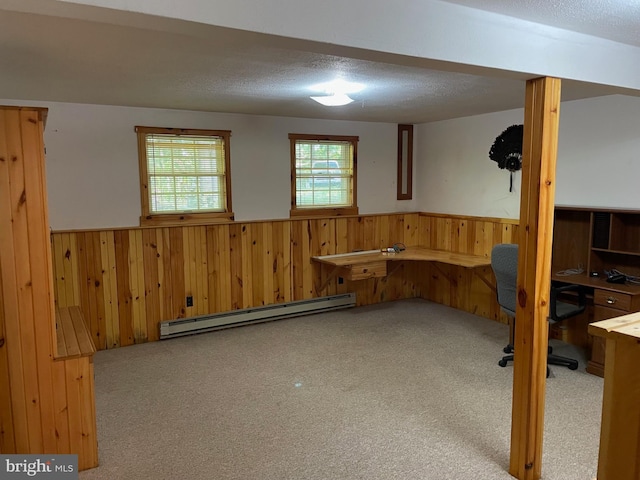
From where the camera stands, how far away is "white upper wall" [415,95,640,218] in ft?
13.2

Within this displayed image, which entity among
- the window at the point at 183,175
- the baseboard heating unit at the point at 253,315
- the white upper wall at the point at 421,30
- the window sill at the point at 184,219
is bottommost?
the baseboard heating unit at the point at 253,315

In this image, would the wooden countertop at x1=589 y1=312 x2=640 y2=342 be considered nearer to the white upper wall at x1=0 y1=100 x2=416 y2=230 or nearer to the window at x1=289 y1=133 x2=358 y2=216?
the white upper wall at x1=0 y1=100 x2=416 y2=230

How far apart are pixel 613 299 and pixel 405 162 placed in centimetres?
308

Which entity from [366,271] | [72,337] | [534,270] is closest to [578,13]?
[534,270]

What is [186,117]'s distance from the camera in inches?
186

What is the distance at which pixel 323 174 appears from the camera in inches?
221

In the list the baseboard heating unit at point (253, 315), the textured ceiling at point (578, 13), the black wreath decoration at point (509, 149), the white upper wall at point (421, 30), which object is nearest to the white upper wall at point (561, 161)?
the black wreath decoration at point (509, 149)

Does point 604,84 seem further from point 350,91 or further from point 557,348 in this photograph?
point 557,348

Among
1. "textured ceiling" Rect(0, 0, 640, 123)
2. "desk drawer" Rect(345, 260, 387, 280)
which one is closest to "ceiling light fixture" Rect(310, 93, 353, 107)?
"textured ceiling" Rect(0, 0, 640, 123)

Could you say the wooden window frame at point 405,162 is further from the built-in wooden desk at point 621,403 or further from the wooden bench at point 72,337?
the built-in wooden desk at point 621,403

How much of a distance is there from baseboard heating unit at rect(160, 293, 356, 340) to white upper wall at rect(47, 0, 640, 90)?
3663 millimetres

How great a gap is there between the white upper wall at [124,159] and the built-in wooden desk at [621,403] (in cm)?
413

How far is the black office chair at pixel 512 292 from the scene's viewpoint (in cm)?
374

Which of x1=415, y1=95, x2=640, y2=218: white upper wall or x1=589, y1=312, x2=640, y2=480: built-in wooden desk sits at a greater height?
x1=415, y1=95, x2=640, y2=218: white upper wall
